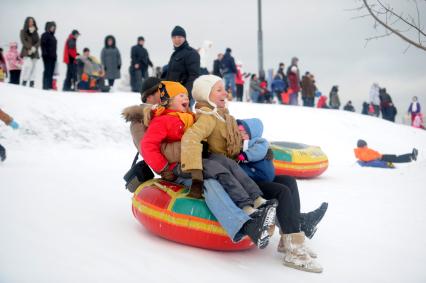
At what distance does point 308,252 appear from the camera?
3.78 metres

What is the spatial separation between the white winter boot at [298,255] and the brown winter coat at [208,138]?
866mm

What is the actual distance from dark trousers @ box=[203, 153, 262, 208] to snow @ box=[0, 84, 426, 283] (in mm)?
531

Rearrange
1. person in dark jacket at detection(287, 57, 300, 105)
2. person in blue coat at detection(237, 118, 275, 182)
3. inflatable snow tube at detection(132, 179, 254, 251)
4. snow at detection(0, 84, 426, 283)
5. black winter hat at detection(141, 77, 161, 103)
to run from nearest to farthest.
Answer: snow at detection(0, 84, 426, 283), inflatable snow tube at detection(132, 179, 254, 251), person in blue coat at detection(237, 118, 275, 182), black winter hat at detection(141, 77, 161, 103), person in dark jacket at detection(287, 57, 300, 105)

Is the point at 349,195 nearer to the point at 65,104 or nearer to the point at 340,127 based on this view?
the point at 65,104

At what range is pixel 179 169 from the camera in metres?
4.00

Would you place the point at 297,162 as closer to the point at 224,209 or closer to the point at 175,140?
the point at 175,140

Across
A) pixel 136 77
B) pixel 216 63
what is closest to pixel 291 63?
pixel 216 63

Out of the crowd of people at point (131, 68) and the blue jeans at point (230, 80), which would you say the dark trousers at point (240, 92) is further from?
the blue jeans at point (230, 80)

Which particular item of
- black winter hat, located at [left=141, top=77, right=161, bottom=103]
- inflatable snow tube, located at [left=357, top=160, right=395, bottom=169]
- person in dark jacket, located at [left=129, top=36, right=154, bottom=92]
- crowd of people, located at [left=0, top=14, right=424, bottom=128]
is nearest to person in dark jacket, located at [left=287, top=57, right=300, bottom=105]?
crowd of people, located at [left=0, top=14, right=424, bottom=128]

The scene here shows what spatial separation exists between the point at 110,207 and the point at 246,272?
6.85 ft

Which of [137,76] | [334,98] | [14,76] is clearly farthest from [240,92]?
[14,76]

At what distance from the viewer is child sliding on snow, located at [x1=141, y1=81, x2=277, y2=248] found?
133 inches

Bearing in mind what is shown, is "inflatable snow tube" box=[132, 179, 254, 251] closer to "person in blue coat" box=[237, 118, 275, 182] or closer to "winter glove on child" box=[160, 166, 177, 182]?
"winter glove on child" box=[160, 166, 177, 182]

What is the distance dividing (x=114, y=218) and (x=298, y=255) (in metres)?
1.92
